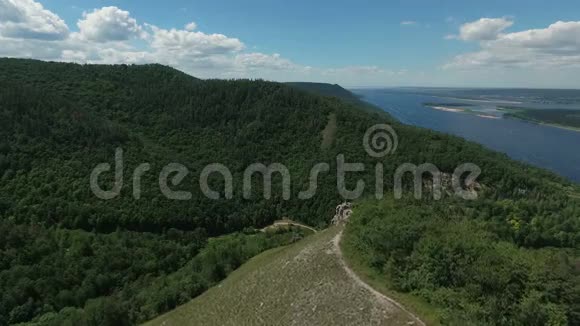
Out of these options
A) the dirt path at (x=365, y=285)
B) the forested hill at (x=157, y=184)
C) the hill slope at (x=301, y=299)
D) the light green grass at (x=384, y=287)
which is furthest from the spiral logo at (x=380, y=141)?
the light green grass at (x=384, y=287)

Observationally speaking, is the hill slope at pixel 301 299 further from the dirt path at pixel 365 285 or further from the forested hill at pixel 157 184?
the forested hill at pixel 157 184

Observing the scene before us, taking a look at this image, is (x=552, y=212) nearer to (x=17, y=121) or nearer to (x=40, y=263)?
(x=40, y=263)

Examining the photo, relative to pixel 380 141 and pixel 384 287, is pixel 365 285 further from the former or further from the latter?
pixel 380 141

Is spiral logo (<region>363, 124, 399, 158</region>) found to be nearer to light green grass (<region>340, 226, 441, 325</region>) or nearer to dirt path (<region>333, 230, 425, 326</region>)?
dirt path (<region>333, 230, 425, 326</region>)

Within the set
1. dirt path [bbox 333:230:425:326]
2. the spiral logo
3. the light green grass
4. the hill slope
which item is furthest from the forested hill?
the light green grass

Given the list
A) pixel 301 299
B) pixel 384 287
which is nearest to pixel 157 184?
pixel 301 299

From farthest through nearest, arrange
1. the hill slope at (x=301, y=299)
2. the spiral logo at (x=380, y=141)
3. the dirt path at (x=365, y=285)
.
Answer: the spiral logo at (x=380, y=141) → the hill slope at (x=301, y=299) → the dirt path at (x=365, y=285)
